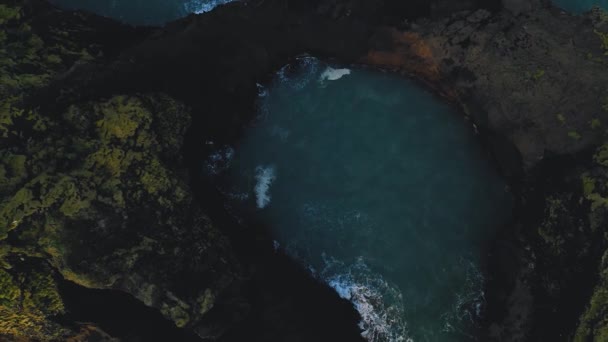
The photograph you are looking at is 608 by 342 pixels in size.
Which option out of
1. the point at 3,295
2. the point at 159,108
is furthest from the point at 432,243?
the point at 3,295

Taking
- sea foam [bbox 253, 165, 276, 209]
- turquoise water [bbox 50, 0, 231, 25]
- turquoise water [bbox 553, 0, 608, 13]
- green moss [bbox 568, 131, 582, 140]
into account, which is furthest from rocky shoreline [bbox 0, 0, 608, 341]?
turquoise water [bbox 553, 0, 608, 13]

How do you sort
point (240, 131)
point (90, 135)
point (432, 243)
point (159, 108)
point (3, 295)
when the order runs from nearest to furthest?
point (3, 295)
point (90, 135)
point (159, 108)
point (432, 243)
point (240, 131)

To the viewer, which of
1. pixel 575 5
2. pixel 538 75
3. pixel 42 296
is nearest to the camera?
pixel 42 296

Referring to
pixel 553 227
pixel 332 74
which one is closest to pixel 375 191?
pixel 332 74

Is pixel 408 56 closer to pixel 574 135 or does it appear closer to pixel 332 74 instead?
pixel 332 74

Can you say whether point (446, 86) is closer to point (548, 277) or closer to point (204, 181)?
point (548, 277)

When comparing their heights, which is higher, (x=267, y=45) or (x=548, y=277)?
(x=267, y=45)

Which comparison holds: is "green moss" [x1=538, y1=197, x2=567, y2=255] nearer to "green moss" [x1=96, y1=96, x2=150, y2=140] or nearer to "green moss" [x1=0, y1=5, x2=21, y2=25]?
"green moss" [x1=96, y1=96, x2=150, y2=140]
